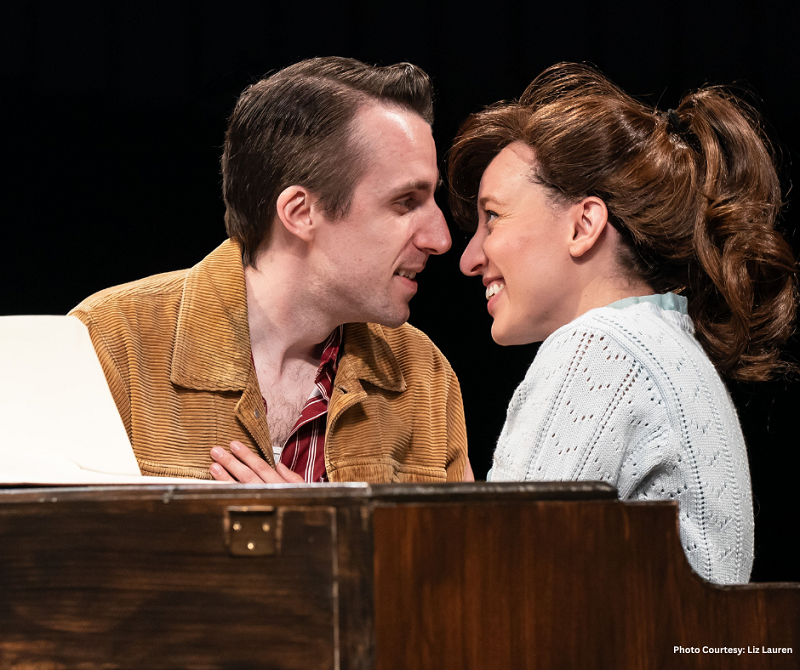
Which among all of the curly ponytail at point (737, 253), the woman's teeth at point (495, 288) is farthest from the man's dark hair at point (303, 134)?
the curly ponytail at point (737, 253)

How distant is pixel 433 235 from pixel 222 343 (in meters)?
0.60

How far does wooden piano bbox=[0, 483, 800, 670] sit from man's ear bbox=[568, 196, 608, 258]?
86cm

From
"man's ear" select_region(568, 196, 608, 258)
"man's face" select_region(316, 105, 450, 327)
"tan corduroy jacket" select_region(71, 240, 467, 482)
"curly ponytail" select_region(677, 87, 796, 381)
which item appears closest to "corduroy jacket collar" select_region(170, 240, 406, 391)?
"tan corduroy jacket" select_region(71, 240, 467, 482)

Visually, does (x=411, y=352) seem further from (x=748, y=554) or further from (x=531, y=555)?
(x=531, y=555)

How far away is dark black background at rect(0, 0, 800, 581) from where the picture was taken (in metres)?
2.65

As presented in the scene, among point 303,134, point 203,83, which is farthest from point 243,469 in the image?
point 203,83

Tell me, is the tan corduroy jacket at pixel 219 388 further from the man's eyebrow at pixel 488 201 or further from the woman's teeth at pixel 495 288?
the man's eyebrow at pixel 488 201

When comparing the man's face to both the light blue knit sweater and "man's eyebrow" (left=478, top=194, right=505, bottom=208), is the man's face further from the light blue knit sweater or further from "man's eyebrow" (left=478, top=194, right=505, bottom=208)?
the light blue knit sweater

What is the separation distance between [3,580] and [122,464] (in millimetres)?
279

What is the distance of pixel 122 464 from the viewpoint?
1.07 meters

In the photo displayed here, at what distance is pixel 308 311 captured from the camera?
2.12m

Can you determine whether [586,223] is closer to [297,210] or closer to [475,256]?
[475,256]

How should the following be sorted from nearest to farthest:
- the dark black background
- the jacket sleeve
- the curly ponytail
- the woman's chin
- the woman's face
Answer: the curly ponytail < the woman's face < the woman's chin < the jacket sleeve < the dark black background

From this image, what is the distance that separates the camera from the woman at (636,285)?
→ 120cm
